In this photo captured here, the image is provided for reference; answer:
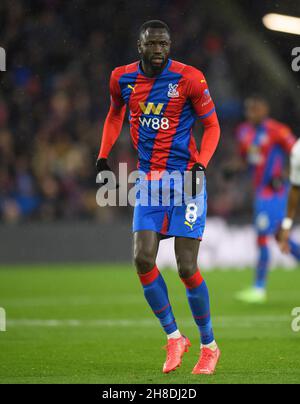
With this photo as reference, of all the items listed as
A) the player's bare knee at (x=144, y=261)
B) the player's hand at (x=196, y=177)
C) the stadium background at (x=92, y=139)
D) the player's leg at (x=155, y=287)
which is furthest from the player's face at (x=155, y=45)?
the stadium background at (x=92, y=139)

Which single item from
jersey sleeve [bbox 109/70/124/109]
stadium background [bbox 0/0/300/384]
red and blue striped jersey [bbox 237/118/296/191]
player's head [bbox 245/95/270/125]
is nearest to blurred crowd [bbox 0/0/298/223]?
stadium background [bbox 0/0/300/384]

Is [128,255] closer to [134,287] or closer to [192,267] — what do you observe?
[134,287]

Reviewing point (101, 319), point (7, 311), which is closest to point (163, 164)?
point (101, 319)

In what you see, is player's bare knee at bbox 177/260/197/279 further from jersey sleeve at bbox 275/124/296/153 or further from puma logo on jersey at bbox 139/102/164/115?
jersey sleeve at bbox 275/124/296/153

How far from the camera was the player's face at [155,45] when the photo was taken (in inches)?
259

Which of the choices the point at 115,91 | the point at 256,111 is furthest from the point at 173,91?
the point at 256,111

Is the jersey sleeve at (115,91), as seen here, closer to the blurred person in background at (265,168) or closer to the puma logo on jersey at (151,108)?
the puma logo on jersey at (151,108)

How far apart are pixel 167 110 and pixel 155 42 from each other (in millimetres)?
478

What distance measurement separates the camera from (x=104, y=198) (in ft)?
57.2

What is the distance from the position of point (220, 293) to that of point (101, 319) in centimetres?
298

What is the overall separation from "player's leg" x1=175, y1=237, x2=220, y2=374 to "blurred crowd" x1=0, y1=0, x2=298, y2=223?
10.5 m

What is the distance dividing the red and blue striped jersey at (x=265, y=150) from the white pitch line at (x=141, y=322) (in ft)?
8.99

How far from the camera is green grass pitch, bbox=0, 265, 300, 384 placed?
6.53m

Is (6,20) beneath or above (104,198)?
above
